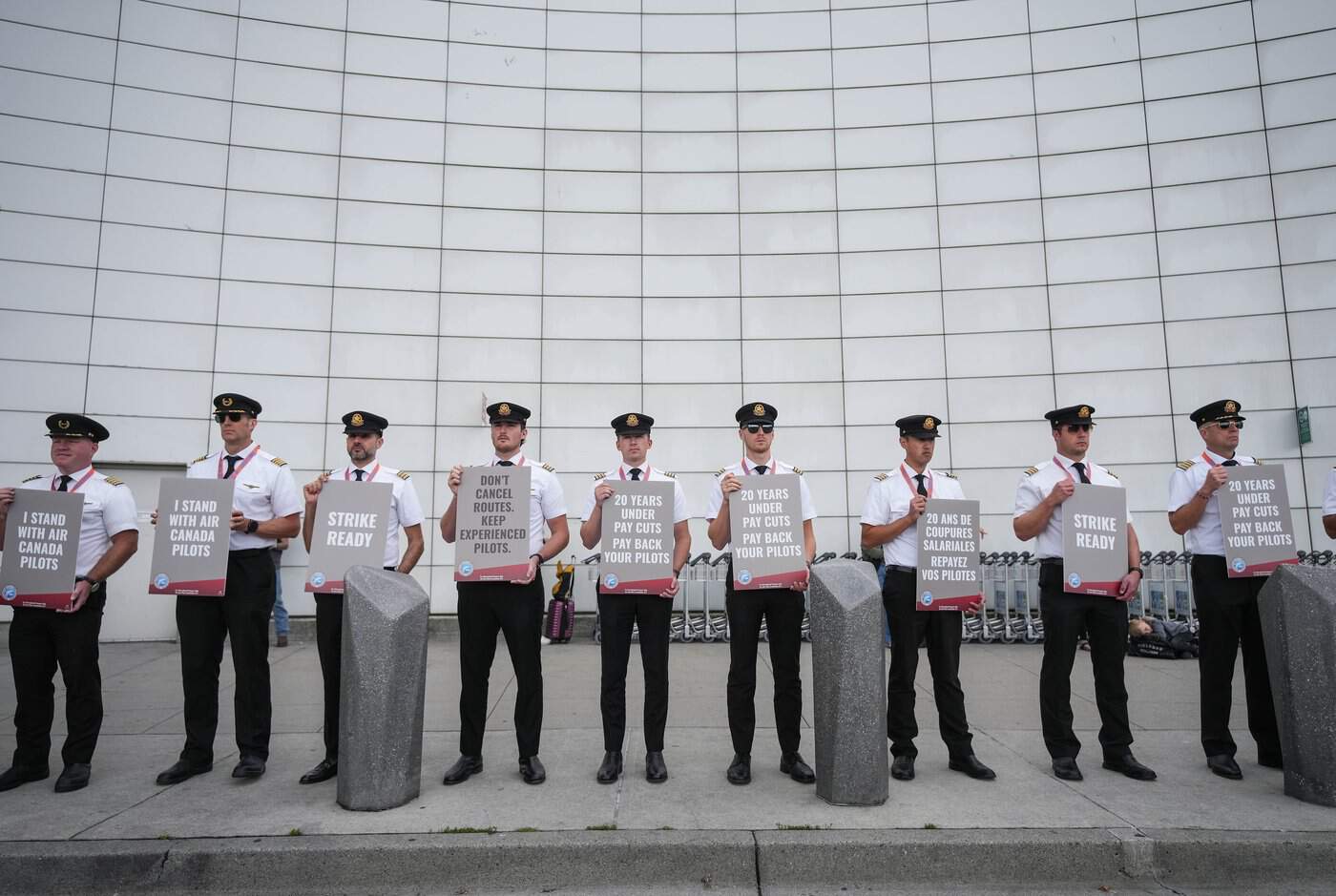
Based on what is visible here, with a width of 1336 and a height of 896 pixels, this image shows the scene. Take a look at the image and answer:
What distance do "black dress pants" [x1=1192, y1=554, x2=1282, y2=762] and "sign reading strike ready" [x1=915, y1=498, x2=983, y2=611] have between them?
60.4 inches

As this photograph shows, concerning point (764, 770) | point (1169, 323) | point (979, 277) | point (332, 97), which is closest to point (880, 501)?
point (764, 770)

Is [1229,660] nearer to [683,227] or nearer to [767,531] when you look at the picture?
[767,531]

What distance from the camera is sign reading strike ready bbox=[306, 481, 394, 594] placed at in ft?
15.0

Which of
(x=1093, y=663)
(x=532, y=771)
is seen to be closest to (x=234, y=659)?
(x=532, y=771)

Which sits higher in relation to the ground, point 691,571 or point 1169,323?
point 1169,323

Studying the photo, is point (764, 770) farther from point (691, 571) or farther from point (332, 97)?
point (332, 97)

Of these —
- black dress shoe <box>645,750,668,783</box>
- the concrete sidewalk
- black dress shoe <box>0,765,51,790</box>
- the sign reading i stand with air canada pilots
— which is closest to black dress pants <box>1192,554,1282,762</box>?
the concrete sidewalk

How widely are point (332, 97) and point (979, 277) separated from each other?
10795 millimetres

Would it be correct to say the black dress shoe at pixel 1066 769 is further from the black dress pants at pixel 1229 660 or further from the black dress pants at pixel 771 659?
the black dress pants at pixel 771 659

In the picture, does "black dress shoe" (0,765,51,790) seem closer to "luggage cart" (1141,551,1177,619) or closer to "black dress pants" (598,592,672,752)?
→ "black dress pants" (598,592,672,752)

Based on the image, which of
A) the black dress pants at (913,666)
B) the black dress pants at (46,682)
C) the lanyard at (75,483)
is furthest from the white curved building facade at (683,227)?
the black dress pants at (913,666)

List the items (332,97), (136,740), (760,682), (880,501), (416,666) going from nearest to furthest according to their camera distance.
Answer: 1. (416,666)
2. (880,501)
3. (136,740)
4. (760,682)
5. (332,97)

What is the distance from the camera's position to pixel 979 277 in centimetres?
1174

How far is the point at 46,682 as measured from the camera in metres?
4.56
